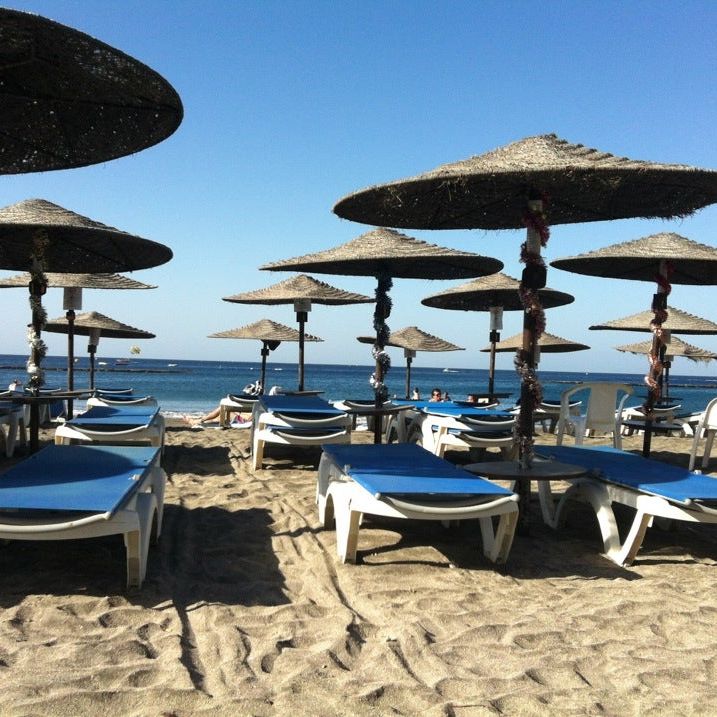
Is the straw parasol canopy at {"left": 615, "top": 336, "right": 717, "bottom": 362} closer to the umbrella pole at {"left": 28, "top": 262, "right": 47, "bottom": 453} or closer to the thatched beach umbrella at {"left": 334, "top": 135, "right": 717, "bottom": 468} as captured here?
the thatched beach umbrella at {"left": 334, "top": 135, "right": 717, "bottom": 468}

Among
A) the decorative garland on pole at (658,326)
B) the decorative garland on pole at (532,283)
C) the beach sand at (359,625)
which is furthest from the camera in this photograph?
the decorative garland on pole at (658,326)

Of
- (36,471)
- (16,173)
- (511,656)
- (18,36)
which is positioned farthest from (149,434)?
Answer: (511,656)

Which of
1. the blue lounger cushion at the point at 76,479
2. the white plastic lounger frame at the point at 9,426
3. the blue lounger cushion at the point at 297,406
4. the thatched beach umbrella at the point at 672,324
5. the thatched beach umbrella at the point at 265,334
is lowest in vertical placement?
the white plastic lounger frame at the point at 9,426

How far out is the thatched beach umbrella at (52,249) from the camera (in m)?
5.28

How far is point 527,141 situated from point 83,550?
3.66m

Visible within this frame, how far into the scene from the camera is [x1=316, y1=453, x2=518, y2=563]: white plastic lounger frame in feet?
11.9

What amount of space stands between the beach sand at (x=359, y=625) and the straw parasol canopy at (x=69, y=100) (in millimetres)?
2321

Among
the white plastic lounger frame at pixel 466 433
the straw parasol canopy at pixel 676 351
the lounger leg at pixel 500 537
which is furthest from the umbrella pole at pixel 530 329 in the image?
the straw parasol canopy at pixel 676 351

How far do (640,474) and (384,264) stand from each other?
10.2 ft

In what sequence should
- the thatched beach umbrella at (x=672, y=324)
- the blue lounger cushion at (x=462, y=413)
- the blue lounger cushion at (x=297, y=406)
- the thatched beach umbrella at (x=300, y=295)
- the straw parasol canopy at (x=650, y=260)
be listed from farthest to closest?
the thatched beach umbrella at (x=672, y=324) → the thatched beach umbrella at (x=300, y=295) → the blue lounger cushion at (x=462, y=413) → the blue lounger cushion at (x=297, y=406) → the straw parasol canopy at (x=650, y=260)

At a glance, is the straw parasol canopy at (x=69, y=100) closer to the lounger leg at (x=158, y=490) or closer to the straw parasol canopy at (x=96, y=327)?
the lounger leg at (x=158, y=490)

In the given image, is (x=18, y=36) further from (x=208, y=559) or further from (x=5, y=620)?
(x=208, y=559)

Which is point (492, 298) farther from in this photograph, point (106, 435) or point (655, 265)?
point (106, 435)

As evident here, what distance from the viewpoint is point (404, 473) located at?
4168 millimetres
